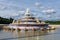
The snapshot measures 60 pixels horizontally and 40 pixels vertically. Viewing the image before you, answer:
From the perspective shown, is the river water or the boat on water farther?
the boat on water

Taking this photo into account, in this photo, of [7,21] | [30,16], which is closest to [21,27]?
[30,16]

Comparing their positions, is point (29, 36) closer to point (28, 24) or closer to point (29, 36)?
point (29, 36)

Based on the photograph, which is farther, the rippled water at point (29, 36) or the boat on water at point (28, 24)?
the boat on water at point (28, 24)

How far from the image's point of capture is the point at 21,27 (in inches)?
2291

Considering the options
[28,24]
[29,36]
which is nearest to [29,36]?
[29,36]

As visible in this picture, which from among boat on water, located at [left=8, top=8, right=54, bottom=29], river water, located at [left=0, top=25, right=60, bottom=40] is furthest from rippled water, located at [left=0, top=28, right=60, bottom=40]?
boat on water, located at [left=8, top=8, right=54, bottom=29]

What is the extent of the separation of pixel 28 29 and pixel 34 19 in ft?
20.7

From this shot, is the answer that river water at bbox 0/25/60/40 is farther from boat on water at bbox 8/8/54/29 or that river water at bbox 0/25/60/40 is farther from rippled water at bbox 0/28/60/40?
boat on water at bbox 8/8/54/29

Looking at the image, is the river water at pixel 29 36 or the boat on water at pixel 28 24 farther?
the boat on water at pixel 28 24

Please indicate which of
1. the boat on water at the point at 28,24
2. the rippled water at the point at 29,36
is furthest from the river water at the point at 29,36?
the boat on water at the point at 28,24

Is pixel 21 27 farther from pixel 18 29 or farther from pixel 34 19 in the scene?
pixel 34 19

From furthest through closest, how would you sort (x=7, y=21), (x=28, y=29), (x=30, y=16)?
(x=7, y=21), (x=30, y=16), (x=28, y=29)

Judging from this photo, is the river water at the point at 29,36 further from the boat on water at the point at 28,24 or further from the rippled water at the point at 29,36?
the boat on water at the point at 28,24

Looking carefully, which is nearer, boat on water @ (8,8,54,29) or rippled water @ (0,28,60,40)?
rippled water @ (0,28,60,40)
